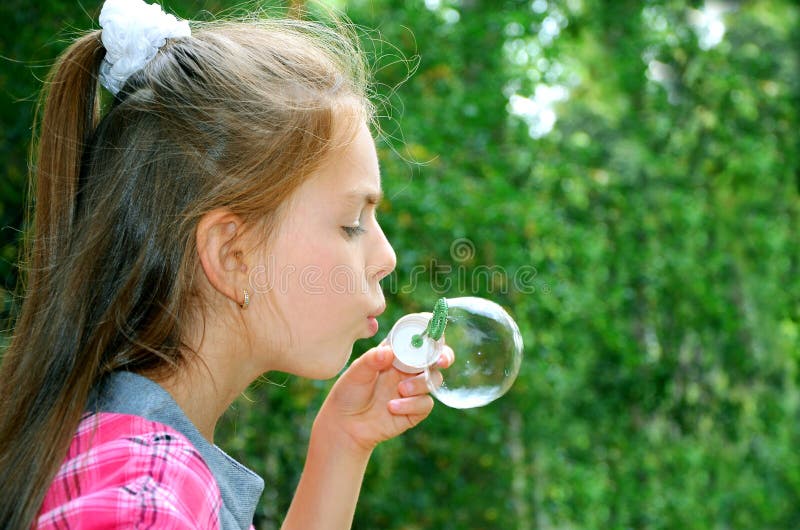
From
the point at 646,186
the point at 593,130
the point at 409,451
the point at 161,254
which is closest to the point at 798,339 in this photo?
the point at 646,186

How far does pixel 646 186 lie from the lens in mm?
4477

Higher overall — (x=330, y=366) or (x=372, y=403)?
(x=330, y=366)

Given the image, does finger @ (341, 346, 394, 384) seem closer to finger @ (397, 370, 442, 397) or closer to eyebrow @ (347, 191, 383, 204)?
finger @ (397, 370, 442, 397)

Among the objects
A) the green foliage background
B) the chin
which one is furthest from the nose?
the green foliage background

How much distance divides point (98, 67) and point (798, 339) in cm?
397

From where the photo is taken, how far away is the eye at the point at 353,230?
47.6 inches

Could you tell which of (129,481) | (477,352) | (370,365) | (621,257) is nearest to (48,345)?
(129,481)

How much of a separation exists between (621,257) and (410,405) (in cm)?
307

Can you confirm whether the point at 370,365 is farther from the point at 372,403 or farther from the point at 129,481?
the point at 129,481

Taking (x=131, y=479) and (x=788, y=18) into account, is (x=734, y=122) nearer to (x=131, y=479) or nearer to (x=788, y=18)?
(x=788, y=18)

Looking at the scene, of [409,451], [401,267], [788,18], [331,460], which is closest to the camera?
[331,460]

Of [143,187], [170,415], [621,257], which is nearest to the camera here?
[170,415]

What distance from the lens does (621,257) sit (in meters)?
4.32

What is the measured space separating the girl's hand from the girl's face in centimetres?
20
